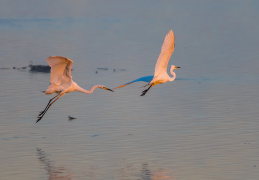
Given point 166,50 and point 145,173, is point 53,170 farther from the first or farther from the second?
point 166,50

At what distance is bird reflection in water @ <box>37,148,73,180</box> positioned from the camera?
591 inches

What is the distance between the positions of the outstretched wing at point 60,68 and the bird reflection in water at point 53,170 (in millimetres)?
2260

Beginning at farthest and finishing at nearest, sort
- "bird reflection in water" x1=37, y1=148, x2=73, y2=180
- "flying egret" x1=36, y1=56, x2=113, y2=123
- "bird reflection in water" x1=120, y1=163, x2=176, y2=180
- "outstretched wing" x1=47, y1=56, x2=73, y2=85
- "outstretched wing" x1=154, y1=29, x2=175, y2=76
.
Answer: "outstretched wing" x1=154, y1=29, x2=175, y2=76, "flying egret" x1=36, y1=56, x2=113, y2=123, "outstretched wing" x1=47, y1=56, x2=73, y2=85, "bird reflection in water" x1=37, y1=148, x2=73, y2=180, "bird reflection in water" x1=120, y1=163, x2=176, y2=180

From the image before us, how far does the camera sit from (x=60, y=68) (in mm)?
17766

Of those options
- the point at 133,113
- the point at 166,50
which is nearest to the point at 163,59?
the point at 166,50

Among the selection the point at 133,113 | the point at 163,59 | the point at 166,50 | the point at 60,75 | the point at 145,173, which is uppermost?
the point at 166,50

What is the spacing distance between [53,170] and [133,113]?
19.9 feet

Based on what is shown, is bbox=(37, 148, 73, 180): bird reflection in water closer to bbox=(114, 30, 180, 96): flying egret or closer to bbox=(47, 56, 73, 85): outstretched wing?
bbox=(47, 56, 73, 85): outstretched wing

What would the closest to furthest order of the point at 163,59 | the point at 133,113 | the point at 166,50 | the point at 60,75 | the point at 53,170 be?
the point at 53,170 → the point at 60,75 → the point at 166,50 → the point at 163,59 → the point at 133,113

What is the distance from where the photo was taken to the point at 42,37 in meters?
46.7

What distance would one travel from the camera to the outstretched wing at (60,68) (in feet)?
55.5

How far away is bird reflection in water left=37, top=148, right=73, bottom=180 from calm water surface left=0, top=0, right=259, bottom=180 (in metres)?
0.02

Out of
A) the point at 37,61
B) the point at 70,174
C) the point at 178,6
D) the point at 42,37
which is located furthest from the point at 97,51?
the point at 178,6

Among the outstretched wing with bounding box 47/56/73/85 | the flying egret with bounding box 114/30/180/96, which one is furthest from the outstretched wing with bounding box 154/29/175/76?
the outstretched wing with bounding box 47/56/73/85
